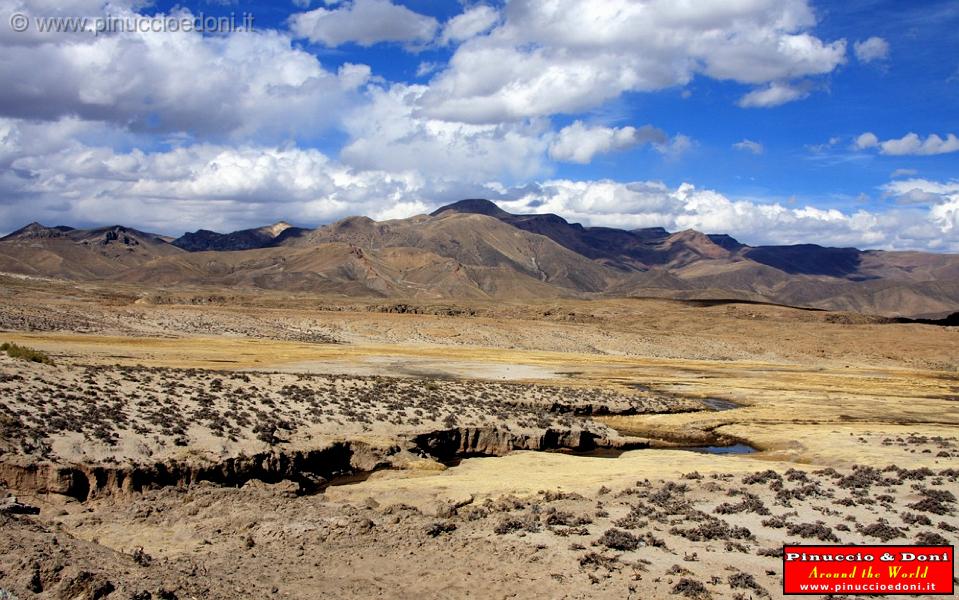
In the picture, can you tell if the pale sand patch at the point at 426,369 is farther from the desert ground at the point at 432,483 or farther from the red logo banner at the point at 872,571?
the red logo banner at the point at 872,571

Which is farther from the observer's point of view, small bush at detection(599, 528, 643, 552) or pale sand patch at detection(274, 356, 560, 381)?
pale sand patch at detection(274, 356, 560, 381)

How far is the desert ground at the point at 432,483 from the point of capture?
14.4 m

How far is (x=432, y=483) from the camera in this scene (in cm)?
2267

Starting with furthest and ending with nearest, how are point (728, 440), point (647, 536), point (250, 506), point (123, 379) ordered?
point (728, 440), point (123, 379), point (250, 506), point (647, 536)

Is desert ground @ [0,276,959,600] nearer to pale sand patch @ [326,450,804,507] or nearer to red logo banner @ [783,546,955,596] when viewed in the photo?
pale sand patch @ [326,450,804,507]

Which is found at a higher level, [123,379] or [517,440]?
[123,379]

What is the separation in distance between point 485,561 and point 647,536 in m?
3.94

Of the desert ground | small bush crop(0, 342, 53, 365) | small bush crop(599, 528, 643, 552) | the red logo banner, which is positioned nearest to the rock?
the desert ground

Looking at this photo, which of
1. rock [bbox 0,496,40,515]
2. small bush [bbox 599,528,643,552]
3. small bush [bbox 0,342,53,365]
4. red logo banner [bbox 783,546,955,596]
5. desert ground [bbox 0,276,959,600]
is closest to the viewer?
red logo banner [bbox 783,546,955,596]

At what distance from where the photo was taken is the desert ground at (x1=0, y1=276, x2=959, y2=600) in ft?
47.2

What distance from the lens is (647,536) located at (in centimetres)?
1678

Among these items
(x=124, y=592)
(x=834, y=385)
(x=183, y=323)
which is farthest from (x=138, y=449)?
(x=183, y=323)

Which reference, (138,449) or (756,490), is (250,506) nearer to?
(138,449)

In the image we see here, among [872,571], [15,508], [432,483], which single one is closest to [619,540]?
[872,571]
